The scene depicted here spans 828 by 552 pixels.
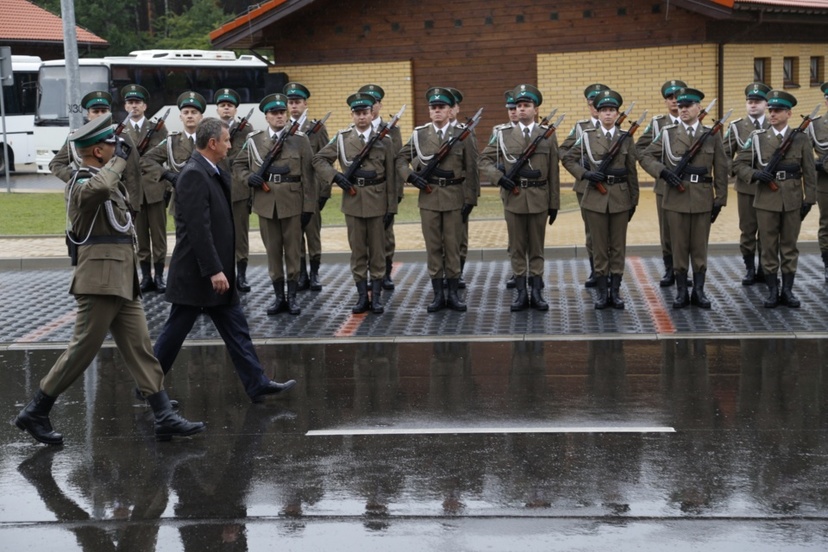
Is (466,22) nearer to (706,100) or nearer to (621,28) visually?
(621,28)

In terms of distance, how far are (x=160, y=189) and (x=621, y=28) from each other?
1282 centimetres

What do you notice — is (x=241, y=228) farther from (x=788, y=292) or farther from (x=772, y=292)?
(x=788, y=292)

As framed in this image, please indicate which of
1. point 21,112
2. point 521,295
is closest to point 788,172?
point 521,295

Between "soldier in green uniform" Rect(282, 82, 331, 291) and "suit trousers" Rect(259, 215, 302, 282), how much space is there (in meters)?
0.21

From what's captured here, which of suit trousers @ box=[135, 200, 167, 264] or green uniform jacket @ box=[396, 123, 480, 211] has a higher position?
green uniform jacket @ box=[396, 123, 480, 211]

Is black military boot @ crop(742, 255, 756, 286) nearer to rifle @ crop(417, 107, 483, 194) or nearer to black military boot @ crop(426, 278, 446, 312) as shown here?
black military boot @ crop(426, 278, 446, 312)

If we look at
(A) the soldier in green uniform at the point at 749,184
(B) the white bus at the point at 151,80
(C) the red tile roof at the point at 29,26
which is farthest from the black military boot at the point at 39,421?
(C) the red tile roof at the point at 29,26

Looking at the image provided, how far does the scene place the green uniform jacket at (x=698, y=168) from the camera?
11.5 m

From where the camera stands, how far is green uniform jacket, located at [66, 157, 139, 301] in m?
7.22

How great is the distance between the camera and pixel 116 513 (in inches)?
241

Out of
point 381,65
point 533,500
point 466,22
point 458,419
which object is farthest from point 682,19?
point 533,500

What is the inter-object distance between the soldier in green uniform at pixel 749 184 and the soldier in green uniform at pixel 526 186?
225cm

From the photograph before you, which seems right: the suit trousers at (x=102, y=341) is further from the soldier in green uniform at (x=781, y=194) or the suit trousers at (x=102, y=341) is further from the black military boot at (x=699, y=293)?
the soldier in green uniform at (x=781, y=194)

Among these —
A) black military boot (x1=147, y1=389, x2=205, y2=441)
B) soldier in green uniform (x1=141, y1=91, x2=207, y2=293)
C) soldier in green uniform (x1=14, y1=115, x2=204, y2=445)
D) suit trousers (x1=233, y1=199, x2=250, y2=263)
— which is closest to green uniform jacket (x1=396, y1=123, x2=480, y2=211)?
suit trousers (x1=233, y1=199, x2=250, y2=263)
